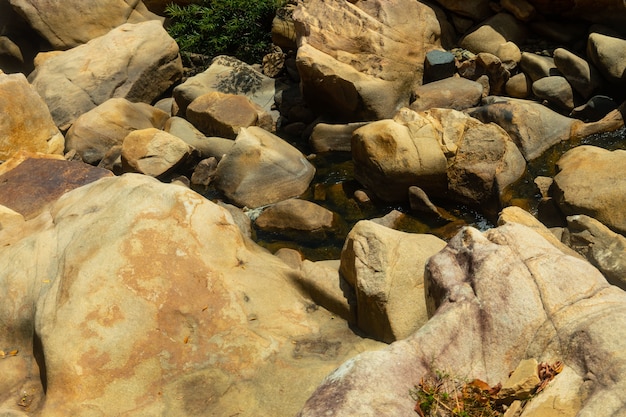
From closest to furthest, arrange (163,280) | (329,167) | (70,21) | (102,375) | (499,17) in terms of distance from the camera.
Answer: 1. (102,375)
2. (163,280)
3. (329,167)
4. (499,17)
5. (70,21)

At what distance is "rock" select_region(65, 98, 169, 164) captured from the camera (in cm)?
1150

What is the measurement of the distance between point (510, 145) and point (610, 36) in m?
4.79

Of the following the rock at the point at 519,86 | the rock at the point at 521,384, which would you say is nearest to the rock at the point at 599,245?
the rock at the point at 521,384

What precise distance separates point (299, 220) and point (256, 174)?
4.33 ft

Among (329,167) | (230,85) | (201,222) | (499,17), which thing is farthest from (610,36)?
(201,222)

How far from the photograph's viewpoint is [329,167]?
1109cm

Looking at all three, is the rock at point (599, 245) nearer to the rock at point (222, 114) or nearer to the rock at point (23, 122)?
the rock at point (222, 114)

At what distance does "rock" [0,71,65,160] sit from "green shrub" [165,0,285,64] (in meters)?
4.49

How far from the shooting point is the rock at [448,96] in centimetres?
1196

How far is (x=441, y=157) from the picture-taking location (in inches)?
372

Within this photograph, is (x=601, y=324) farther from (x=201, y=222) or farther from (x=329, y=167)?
(x=329, y=167)

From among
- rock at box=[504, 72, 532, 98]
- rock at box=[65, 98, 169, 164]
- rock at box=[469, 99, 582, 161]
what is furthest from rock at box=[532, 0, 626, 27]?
rock at box=[65, 98, 169, 164]

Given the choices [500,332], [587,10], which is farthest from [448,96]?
[500,332]

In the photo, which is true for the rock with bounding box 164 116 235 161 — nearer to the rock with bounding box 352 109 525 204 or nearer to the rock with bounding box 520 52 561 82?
the rock with bounding box 352 109 525 204
